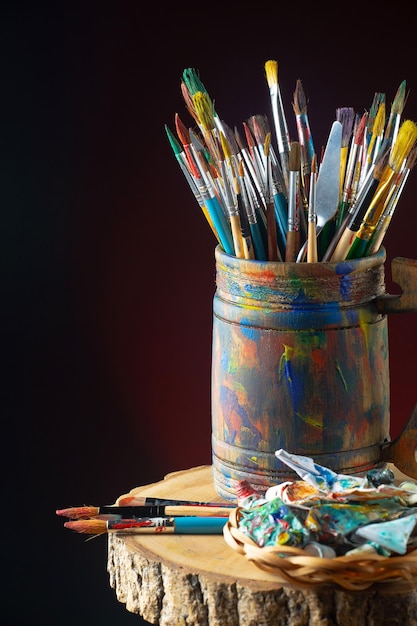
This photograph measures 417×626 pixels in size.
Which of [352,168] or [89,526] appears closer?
[89,526]

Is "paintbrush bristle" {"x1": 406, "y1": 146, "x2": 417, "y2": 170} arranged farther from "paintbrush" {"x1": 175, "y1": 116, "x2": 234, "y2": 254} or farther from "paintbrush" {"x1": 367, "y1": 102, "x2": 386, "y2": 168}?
"paintbrush" {"x1": 175, "y1": 116, "x2": 234, "y2": 254}

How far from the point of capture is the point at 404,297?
1697mm

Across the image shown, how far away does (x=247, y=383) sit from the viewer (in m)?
1.68

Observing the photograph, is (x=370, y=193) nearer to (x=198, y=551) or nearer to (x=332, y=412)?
(x=332, y=412)

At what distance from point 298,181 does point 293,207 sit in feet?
0.12

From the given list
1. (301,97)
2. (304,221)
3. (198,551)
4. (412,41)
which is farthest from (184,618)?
(412,41)

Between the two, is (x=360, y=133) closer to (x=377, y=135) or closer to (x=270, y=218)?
(x=377, y=135)

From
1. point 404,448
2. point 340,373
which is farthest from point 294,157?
point 404,448

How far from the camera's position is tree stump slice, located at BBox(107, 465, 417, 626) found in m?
1.48

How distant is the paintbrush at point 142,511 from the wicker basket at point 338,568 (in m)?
0.20

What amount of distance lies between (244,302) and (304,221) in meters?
0.13

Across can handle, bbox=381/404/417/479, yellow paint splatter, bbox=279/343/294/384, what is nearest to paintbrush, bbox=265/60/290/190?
yellow paint splatter, bbox=279/343/294/384

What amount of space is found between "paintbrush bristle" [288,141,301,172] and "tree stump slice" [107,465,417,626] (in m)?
0.46

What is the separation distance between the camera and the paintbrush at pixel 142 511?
1647 millimetres
